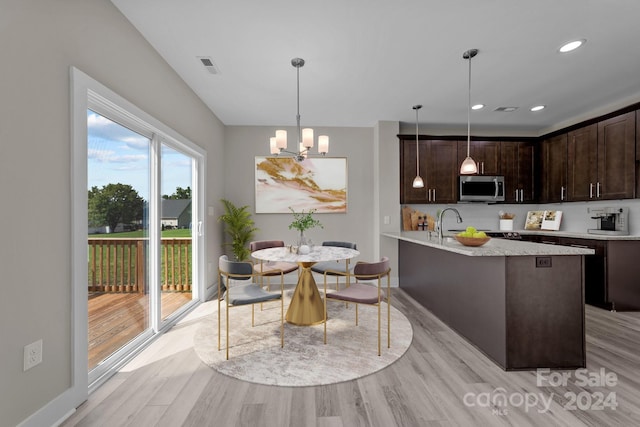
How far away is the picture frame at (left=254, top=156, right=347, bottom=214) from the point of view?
4.76m

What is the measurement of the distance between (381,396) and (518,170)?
4689 millimetres

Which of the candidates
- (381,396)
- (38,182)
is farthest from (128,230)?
Result: (381,396)

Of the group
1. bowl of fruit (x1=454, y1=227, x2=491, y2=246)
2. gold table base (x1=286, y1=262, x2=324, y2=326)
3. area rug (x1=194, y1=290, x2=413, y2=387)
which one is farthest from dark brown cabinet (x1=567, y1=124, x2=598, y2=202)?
gold table base (x1=286, y1=262, x2=324, y2=326)

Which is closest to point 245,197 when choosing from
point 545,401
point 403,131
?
point 403,131

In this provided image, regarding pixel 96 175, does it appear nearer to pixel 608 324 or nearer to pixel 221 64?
pixel 221 64

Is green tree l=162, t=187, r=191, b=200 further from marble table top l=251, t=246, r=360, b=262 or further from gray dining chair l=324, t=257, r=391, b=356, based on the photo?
gray dining chair l=324, t=257, r=391, b=356

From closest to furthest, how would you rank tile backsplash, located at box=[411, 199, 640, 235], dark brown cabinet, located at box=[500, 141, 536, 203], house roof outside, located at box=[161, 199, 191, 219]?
house roof outside, located at box=[161, 199, 191, 219], tile backsplash, located at box=[411, 199, 640, 235], dark brown cabinet, located at box=[500, 141, 536, 203]

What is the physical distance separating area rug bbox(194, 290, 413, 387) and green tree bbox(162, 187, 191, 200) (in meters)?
1.45

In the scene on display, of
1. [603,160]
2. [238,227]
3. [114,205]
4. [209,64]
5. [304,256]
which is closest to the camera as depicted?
[114,205]

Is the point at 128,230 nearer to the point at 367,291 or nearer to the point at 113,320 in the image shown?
the point at 113,320

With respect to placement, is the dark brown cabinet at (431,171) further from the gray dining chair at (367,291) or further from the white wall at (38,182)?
the white wall at (38,182)

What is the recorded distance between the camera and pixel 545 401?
1813 mm

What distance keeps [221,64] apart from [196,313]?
2.85 m

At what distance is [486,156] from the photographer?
4777mm
